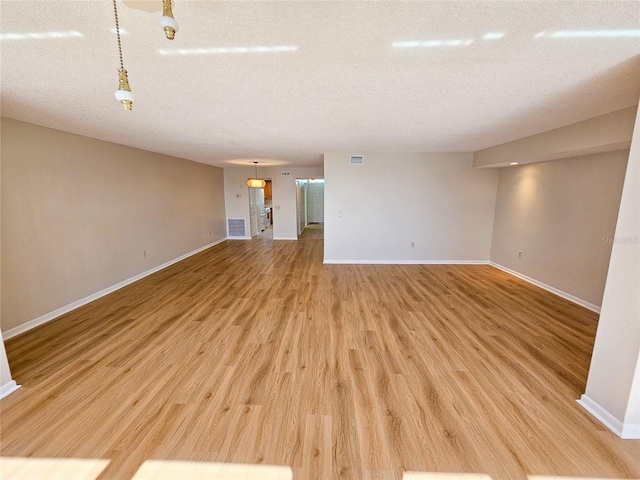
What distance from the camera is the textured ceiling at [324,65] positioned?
50.6 inches

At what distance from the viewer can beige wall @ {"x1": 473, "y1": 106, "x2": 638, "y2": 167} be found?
103 inches

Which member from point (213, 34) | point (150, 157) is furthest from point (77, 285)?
point (213, 34)

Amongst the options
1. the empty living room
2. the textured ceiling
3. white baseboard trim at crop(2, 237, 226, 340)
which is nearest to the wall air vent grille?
white baseboard trim at crop(2, 237, 226, 340)

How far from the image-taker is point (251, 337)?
297cm

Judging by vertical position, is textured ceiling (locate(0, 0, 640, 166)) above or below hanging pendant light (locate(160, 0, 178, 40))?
above

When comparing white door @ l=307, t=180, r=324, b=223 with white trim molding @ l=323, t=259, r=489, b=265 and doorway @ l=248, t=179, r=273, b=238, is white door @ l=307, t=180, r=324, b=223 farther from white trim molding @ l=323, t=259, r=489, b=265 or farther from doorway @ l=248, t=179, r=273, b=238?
white trim molding @ l=323, t=259, r=489, b=265

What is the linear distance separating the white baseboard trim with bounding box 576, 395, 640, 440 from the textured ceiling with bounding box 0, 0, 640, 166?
2379 mm

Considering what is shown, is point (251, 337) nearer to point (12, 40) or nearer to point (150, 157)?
point (12, 40)

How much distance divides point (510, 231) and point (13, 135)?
767cm

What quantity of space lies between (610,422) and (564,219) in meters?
3.28

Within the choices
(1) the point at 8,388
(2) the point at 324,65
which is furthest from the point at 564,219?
(1) the point at 8,388

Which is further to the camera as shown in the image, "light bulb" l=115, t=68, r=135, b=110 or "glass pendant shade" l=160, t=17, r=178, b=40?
"light bulb" l=115, t=68, r=135, b=110

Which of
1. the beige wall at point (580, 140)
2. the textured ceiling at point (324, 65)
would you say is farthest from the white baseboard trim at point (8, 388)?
the beige wall at point (580, 140)

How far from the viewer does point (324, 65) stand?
1.77 metres
